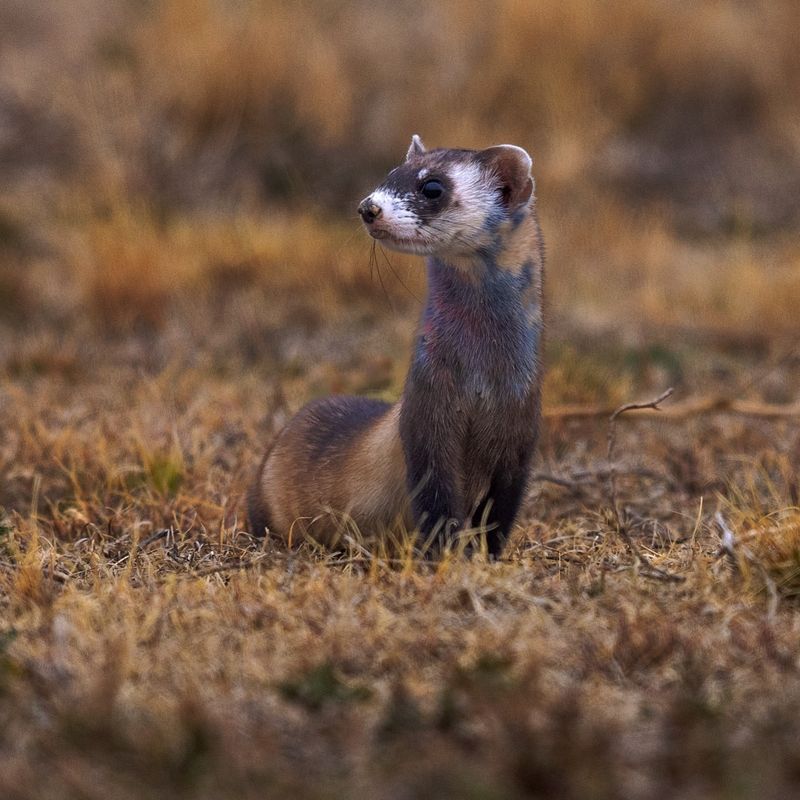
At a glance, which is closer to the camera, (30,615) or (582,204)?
(30,615)

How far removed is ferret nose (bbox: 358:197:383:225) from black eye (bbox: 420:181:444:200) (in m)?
0.15

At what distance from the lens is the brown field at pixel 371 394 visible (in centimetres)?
226

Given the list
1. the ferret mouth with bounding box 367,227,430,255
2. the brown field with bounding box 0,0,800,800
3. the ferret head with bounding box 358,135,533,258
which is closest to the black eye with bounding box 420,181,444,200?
the ferret head with bounding box 358,135,533,258

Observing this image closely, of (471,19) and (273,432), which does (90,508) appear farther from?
(471,19)

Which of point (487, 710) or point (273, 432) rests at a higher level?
point (487, 710)

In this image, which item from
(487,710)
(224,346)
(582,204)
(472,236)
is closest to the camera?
(487,710)

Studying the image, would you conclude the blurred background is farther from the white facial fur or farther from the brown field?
the white facial fur

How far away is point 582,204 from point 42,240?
335 centimetres

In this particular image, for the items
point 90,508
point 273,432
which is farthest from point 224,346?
point 90,508

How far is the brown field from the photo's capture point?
2258mm

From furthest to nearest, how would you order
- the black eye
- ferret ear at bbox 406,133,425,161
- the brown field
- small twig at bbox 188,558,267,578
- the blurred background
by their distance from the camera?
the blurred background, ferret ear at bbox 406,133,425,161, the black eye, small twig at bbox 188,558,267,578, the brown field

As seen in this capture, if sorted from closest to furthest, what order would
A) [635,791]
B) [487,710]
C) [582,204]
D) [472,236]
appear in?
[635,791], [487,710], [472,236], [582,204]

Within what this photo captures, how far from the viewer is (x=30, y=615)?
2938 mm

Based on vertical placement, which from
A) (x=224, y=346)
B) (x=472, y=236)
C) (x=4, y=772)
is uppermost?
(x=472, y=236)
